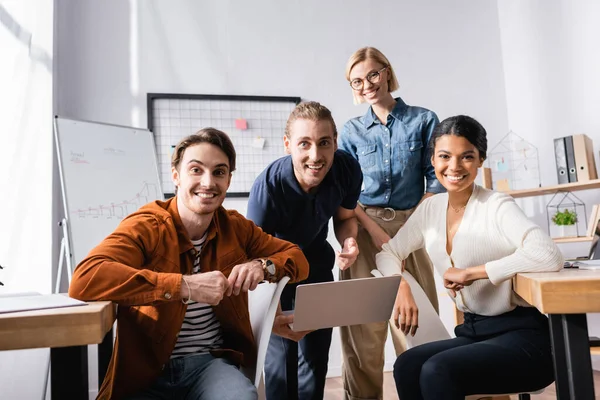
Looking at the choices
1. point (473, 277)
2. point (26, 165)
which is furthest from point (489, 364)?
point (26, 165)

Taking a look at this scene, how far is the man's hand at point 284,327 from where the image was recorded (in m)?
1.57

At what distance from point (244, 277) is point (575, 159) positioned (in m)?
2.51

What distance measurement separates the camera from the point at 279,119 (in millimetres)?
3598

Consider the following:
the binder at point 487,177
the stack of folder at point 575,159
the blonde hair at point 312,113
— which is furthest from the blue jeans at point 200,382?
the binder at point 487,177

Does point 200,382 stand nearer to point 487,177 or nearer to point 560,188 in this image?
point 560,188

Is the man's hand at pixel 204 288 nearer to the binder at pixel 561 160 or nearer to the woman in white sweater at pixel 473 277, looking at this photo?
the woman in white sweater at pixel 473 277

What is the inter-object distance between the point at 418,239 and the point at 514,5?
2728 millimetres

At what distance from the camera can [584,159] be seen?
311 cm

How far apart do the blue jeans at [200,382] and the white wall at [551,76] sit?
268 centimetres

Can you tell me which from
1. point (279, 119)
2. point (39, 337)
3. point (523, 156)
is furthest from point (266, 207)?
point (523, 156)

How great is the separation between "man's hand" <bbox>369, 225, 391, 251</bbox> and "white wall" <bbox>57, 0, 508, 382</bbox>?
4.81 feet

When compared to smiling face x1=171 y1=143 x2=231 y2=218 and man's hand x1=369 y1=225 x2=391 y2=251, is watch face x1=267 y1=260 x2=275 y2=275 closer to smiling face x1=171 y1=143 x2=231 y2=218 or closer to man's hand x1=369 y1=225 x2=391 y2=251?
smiling face x1=171 y1=143 x2=231 y2=218

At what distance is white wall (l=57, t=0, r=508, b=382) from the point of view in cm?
336

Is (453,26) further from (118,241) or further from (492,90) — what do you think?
(118,241)
